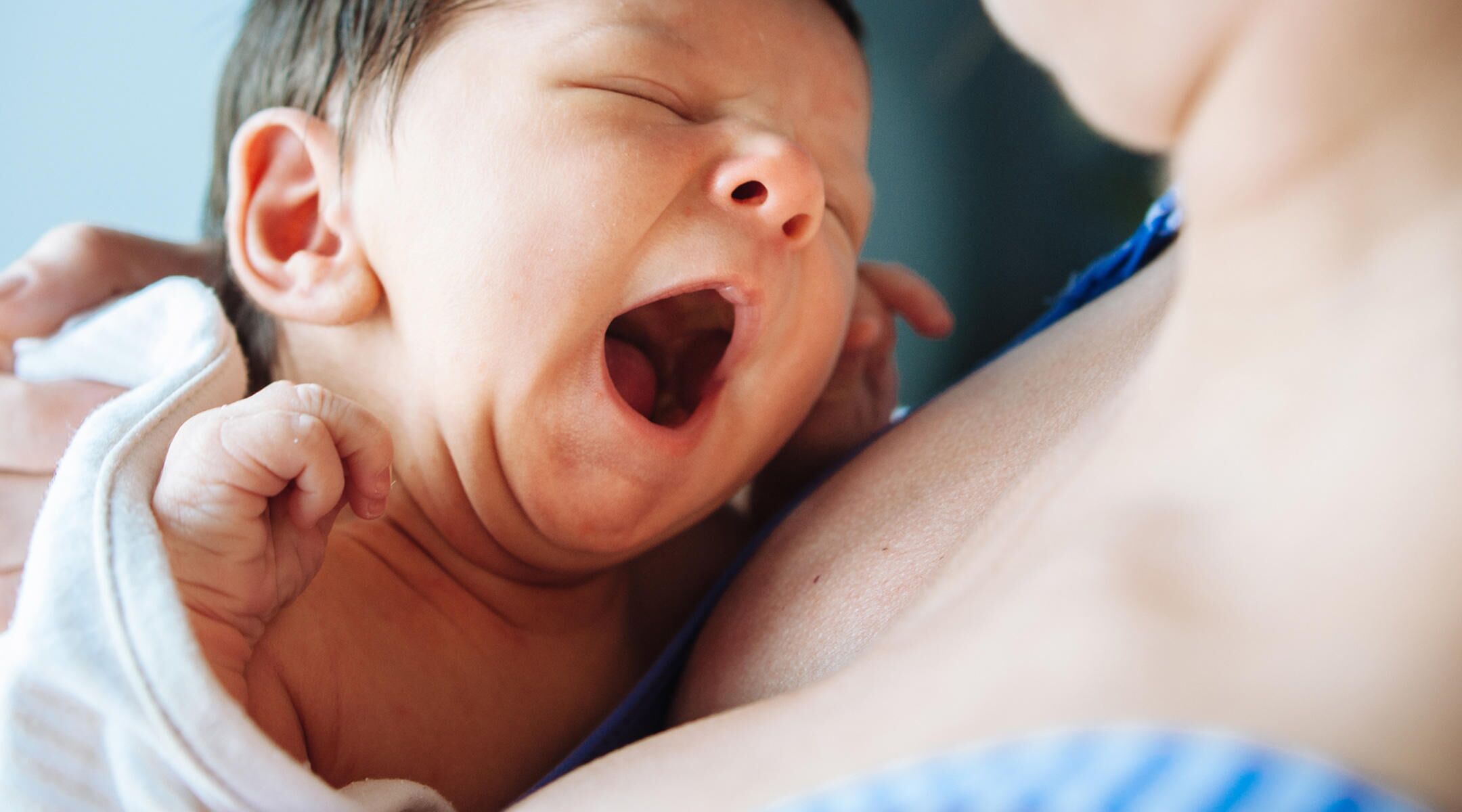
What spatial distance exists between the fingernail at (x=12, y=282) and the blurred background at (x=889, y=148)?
2.10 ft

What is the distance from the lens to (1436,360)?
296 millimetres

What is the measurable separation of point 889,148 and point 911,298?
0.43 m

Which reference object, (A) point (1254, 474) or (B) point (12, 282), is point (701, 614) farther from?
(B) point (12, 282)

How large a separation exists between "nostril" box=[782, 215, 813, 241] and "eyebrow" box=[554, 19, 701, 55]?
161 mm

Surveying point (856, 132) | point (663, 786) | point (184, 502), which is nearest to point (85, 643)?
point (184, 502)

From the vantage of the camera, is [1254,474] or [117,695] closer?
[1254,474]

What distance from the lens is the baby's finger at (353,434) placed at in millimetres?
626

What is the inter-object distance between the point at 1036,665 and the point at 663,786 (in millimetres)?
167

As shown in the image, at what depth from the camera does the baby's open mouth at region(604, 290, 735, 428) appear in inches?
37.5

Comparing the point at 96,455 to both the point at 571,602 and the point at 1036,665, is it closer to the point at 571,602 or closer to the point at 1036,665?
the point at 571,602

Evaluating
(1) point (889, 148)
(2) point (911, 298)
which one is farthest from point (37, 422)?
(1) point (889, 148)

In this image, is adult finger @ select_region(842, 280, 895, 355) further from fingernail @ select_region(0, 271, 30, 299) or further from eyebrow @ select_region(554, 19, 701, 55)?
fingernail @ select_region(0, 271, 30, 299)

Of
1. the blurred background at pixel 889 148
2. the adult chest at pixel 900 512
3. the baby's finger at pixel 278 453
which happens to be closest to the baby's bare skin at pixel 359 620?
the baby's finger at pixel 278 453

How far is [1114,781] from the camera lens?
294mm
